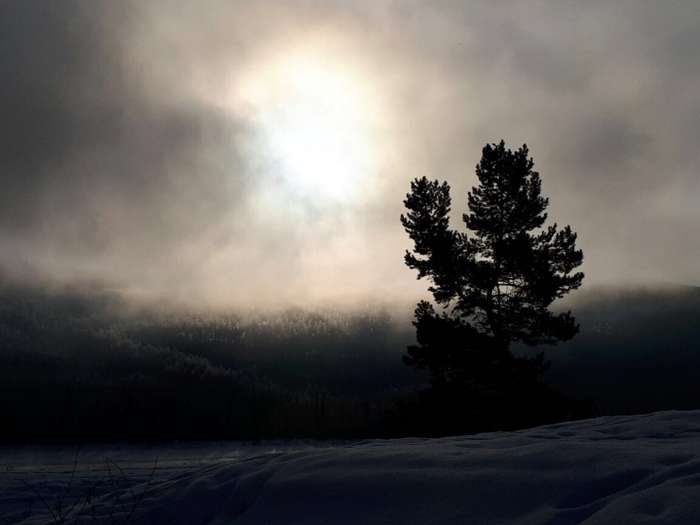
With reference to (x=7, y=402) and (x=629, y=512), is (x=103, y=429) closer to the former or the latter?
(x=7, y=402)

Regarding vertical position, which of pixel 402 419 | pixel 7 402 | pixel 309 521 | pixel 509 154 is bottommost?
pixel 309 521

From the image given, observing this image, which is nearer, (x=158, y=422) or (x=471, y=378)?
(x=471, y=378)

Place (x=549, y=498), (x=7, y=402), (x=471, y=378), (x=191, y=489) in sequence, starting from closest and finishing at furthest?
(x=549, y=498) → (x=191, y=489) → (x=471, y=378) → (x=7, y=402)

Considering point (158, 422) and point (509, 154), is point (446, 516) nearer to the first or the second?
point (509, 154)

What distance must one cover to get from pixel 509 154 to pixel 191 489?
25.3 metres

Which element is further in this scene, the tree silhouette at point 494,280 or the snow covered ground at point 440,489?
the tree silhouette at point 494,280

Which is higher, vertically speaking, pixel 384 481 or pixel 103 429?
pixel 103 429

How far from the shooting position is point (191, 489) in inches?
229

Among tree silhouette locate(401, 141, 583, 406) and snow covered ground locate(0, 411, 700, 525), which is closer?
snow covered ground locate(0, 411, 700, 525)

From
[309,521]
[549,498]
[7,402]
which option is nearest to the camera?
[549,498]

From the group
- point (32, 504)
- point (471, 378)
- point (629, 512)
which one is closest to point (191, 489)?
point (32, 504)

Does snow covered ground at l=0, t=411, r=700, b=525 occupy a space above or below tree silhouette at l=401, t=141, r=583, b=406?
below

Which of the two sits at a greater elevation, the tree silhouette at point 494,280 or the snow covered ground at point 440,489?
the tree silhouette at point 494,280

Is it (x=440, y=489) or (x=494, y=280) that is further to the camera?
(x=494, y=280)
